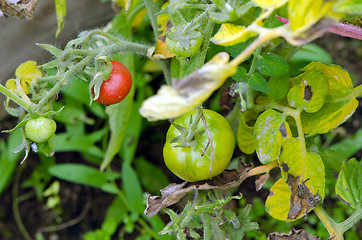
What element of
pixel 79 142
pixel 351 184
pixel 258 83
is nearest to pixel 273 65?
pixel 258 83

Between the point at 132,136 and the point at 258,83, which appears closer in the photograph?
the point at 258,83

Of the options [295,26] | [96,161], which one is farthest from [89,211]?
[295,26]

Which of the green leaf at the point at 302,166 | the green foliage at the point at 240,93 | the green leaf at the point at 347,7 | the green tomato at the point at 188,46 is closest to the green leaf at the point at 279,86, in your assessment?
the green foliage at the point at 240,93

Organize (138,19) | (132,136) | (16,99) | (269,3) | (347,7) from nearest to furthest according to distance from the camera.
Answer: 1. (347,7)
2. (269,3)
3. (16,99)
4. (138,19)
5. (132,136)

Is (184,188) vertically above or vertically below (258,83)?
below

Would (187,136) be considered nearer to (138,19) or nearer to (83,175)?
(138,19)

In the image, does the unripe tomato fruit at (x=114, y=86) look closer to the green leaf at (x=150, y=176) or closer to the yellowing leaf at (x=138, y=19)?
the yellowing leaf at (x=138, y=19)

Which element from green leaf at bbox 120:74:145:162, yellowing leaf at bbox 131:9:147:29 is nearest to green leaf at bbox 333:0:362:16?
yellowing leaf at bbox 131:9:147:29
